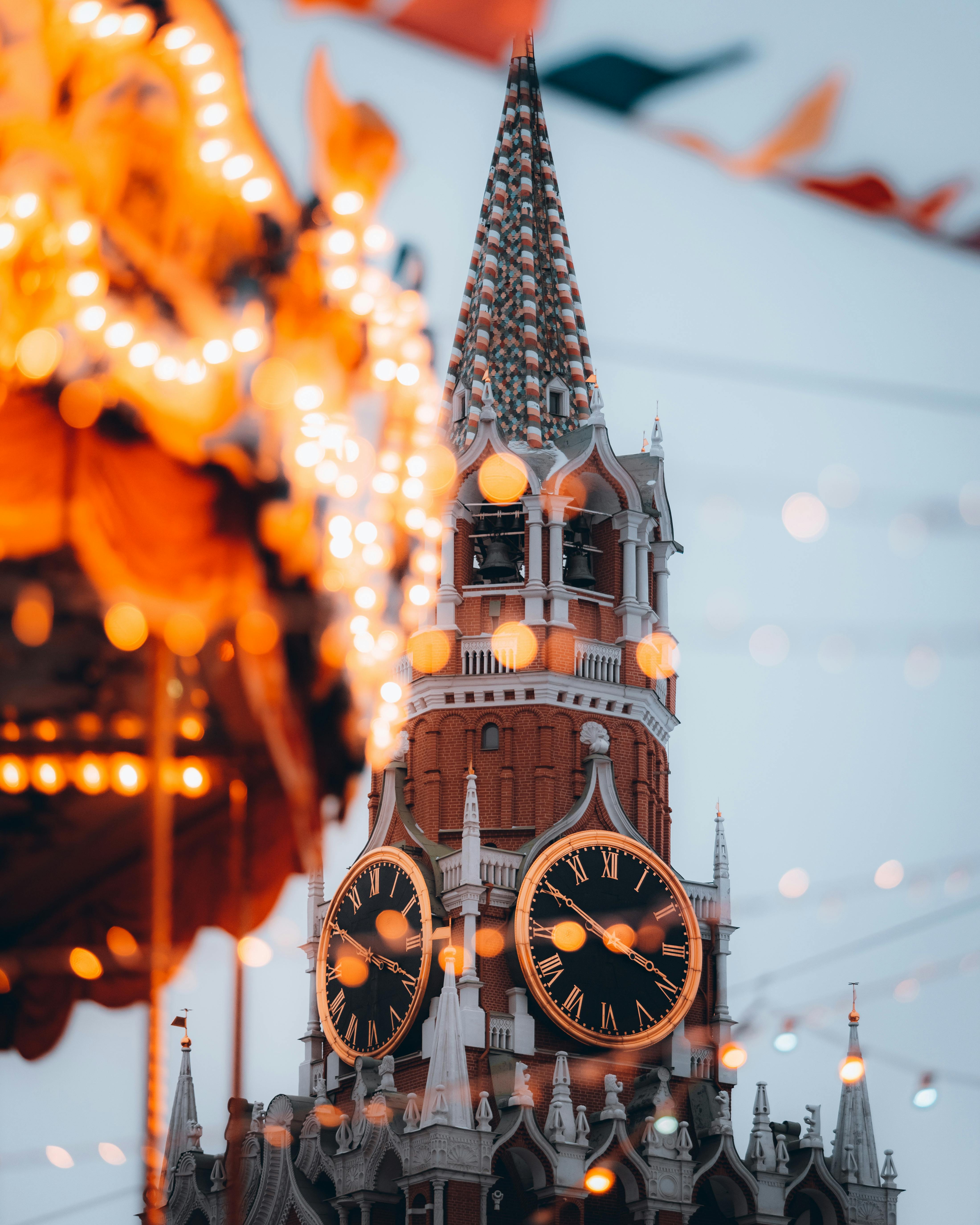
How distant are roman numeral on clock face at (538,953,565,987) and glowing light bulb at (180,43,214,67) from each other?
86.3ft

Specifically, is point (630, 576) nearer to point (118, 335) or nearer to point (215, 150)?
point (215, 150)

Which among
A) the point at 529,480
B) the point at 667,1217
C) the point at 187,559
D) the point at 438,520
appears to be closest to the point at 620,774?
the point at 529,480

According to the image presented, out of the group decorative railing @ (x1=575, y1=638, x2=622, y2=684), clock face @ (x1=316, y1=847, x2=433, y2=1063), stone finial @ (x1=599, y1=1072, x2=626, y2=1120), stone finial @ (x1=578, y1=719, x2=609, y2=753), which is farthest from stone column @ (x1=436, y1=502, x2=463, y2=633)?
stone finial @ (x1=599, y1=1072, x2=626, y2=1120)

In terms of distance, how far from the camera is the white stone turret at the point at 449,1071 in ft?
125

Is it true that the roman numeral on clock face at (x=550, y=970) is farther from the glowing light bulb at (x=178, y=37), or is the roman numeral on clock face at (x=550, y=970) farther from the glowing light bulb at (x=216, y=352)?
the glowing light bulb at (x=178, y=37)

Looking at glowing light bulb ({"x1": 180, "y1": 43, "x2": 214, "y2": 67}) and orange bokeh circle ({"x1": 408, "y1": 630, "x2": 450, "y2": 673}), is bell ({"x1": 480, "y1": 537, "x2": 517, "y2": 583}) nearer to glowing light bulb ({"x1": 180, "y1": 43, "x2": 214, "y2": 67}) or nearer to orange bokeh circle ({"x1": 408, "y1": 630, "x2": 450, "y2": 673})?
orange bokeh circle ({"x1": 408, "y1": 630, "x2": 450, "y2": 673})

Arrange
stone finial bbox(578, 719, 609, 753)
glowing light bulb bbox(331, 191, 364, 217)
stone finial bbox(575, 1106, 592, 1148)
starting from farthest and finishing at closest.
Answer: stone finial bbox(578, 719, 609, 753)
stone finial bbox(575, 1106, 592, 1148)
glowing light bulb bbox(331, 191, 364, 217)

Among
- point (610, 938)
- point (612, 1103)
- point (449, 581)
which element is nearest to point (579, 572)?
point (449, 581)

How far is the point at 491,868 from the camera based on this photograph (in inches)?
1631

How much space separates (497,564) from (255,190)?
28.4m

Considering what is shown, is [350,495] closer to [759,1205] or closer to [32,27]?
[32,27]

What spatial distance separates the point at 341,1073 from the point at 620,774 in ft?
25.1

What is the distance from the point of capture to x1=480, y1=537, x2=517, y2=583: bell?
4531 centimetres

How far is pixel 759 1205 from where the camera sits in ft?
132
